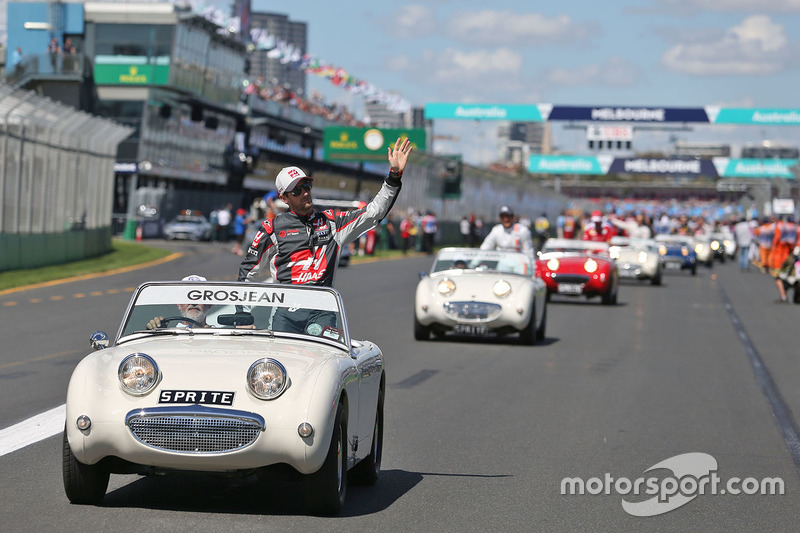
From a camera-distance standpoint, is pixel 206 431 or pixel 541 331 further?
pixel 541 331

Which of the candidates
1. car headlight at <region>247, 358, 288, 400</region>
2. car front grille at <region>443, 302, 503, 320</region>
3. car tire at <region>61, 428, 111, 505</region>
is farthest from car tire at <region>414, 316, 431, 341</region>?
car headlight at <region>247, 358, 288, 400</region>

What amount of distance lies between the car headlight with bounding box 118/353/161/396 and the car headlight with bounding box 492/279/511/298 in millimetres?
10718

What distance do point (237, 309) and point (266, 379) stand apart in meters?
1.13

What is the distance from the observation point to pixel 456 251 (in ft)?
60.0

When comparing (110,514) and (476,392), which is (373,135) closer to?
(476,392)

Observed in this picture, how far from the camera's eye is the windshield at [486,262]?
17.7 metres

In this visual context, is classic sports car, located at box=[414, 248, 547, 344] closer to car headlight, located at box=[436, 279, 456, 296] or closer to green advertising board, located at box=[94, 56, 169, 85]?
car headlight, located at box=[436, 279, 456, 296]

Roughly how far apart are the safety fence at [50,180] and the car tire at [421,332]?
13.0m

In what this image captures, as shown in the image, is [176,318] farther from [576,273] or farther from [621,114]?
[621,114]

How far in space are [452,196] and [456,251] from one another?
154ft

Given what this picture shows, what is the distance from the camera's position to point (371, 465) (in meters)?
7.31

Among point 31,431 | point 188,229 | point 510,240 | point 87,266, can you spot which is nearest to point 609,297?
point 510,240

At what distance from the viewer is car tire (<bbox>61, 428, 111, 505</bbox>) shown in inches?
247

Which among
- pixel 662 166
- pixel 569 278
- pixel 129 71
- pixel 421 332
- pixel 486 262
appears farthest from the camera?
pixel 662 166
